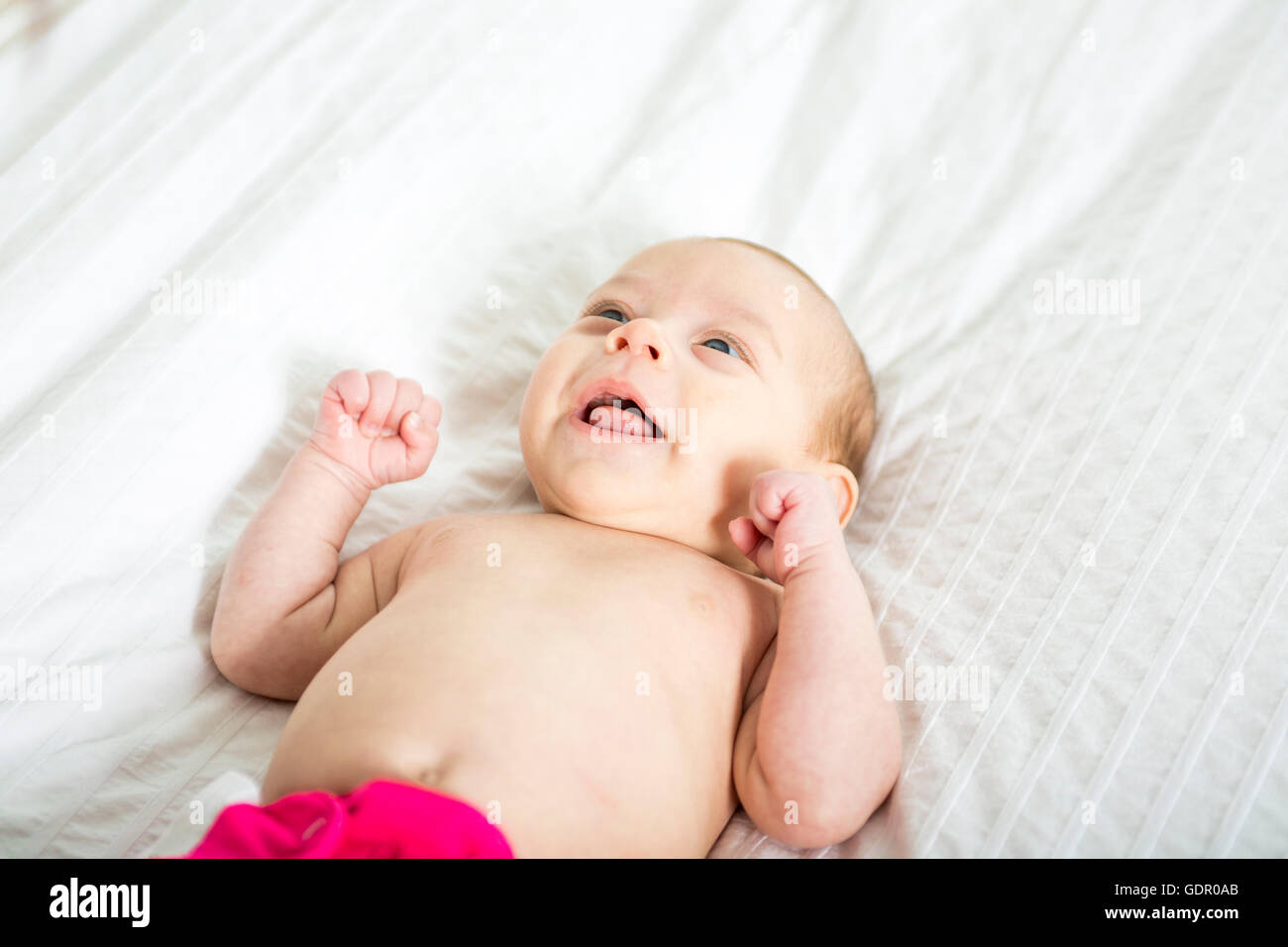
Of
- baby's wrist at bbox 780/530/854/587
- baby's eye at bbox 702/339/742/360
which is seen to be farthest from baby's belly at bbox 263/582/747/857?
baby's eye at bbox 702/339/742/360

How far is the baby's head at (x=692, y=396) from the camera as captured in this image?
3.75 ft

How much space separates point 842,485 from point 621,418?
30 centimetres

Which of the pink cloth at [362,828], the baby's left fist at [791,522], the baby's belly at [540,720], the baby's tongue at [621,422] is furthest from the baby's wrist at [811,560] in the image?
the pink cloth at [362,828]

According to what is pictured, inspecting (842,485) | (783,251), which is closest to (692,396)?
(842,485)

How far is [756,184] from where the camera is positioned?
1694 millimetres

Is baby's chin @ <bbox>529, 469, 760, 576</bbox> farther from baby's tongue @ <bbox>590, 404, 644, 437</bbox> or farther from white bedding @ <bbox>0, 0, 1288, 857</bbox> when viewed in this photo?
white bedding @ <bbox>0, 0, 1288, 857</bbox>

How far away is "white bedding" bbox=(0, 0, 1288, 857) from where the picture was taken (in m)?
1.01

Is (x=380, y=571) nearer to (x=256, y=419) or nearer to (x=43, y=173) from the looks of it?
(x=256, y=419)

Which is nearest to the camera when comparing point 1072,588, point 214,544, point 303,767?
point 303,767

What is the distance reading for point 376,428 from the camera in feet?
4.01

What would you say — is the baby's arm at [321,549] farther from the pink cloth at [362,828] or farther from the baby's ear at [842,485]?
the baby's ear at [842,485]

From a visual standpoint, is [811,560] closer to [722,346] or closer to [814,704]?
[814,704]

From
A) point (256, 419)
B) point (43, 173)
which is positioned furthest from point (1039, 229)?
point (43, 173)

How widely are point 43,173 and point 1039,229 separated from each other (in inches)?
52.8
